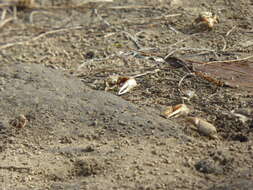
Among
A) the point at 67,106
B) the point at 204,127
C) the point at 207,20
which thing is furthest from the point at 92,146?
the point at 207,20

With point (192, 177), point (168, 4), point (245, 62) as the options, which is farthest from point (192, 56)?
point (192, 177)

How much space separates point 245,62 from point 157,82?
587mm

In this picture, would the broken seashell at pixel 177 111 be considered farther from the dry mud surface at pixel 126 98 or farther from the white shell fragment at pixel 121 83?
the white shell fragment at pixel 121 83

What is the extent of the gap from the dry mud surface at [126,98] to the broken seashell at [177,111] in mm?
47

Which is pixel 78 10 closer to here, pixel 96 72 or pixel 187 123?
pixel 96 72

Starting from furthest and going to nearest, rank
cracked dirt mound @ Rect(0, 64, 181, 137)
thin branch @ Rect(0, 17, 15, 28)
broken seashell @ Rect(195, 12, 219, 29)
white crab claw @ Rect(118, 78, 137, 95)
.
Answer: thin branch @ Rect(0, 17, 15, 28) < broken seashell @ Rect(195, 12, 219, 29) < white crab claw @ Rect(118, 78, 137, 95) < cracked dirt mound @ Rect(0, 64, 181, 137)

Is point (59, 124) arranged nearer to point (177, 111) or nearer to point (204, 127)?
point (177, 111)

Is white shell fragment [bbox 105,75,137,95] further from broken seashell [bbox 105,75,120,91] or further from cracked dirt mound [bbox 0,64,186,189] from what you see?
cracked dirt mound [bbox 0,64,186,189]

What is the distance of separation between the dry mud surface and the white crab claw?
0.12 ft

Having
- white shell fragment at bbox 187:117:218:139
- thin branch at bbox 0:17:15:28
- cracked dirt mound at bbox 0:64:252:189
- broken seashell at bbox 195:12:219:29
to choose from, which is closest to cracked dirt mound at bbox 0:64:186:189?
cracked dirt mound at bbox 0:64:252:189

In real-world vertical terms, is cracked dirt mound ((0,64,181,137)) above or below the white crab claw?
below

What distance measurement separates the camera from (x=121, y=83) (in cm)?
380

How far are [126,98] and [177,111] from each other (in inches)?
16.3

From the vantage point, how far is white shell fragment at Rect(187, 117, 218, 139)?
3.14m
